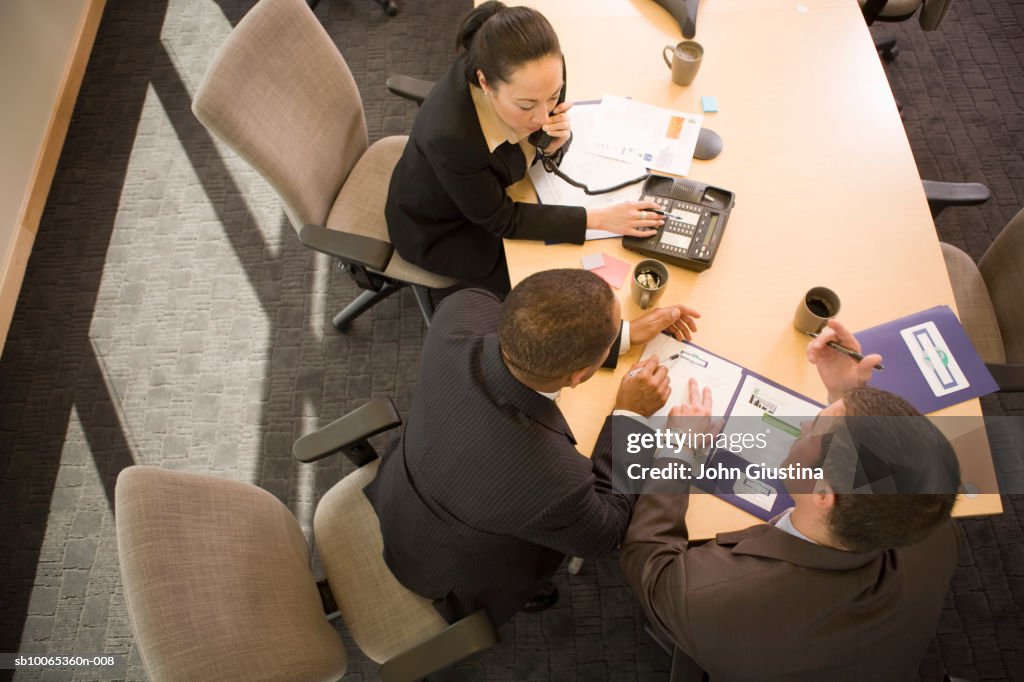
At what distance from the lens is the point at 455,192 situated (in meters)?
1.61

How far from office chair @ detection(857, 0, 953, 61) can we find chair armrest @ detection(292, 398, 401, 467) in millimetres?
2311

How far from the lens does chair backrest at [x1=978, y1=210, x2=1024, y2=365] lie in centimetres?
169

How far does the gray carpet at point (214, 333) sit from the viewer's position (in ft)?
6.46

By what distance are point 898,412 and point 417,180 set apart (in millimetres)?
1264

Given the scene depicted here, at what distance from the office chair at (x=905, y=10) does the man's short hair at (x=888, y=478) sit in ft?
6.17

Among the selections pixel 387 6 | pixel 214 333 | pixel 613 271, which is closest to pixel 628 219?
pixel 613 271

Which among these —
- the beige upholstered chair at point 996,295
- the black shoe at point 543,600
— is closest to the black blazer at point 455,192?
the black shoe at point 543,600

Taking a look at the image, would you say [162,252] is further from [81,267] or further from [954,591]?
[954,591]

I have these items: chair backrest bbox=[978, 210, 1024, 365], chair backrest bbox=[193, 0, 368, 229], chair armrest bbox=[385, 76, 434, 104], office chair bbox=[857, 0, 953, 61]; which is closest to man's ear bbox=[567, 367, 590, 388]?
chair backrest bbox=[193, 0, 368, 229]

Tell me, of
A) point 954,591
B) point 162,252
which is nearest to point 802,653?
point 954,591

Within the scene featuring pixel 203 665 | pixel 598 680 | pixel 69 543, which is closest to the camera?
pixel 203 665

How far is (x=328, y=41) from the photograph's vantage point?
1724 mm

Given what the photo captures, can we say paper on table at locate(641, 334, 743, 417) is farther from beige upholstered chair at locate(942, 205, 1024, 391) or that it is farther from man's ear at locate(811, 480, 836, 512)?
beige upholstered chair at locate(942, 205, 1024, 391)

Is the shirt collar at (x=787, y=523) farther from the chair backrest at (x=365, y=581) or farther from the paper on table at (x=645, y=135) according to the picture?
the paper on table at (x=645, y=135)
